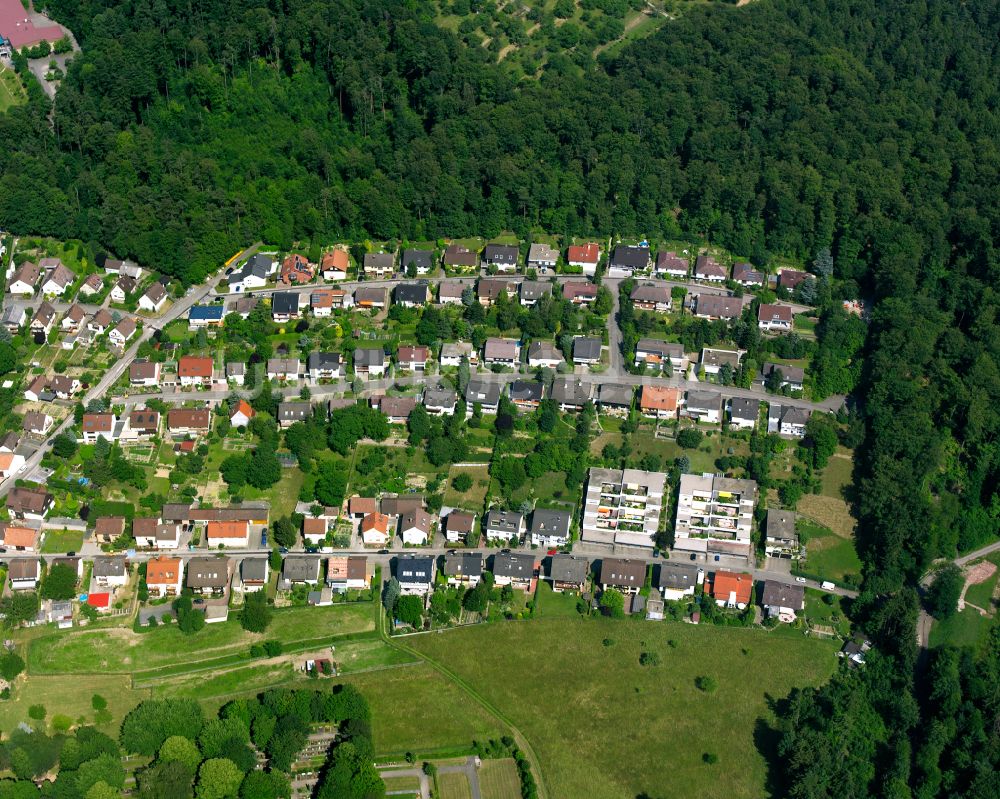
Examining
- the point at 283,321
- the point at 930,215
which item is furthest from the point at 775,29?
the point at 283,321

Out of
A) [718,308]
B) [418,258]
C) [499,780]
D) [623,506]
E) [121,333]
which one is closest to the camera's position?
[499,780]

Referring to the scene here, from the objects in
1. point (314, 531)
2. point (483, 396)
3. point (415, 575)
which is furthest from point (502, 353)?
point (415, 575)

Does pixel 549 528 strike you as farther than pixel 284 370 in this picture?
No

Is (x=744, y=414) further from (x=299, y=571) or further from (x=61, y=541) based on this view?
(x=61, y=541)

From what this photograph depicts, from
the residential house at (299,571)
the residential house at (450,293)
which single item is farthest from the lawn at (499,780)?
the residential house at (450,293)

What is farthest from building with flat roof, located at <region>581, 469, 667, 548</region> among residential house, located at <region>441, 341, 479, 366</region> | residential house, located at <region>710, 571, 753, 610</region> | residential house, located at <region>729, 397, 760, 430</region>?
residential house, located at <region>441, 341, 479, 366</region>

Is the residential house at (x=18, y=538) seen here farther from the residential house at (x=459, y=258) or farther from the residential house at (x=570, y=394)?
the residential house at (x=459, y=258)

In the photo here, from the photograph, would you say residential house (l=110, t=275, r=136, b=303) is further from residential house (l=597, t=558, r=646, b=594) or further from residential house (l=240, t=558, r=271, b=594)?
residential house (l=597, t=558, r=646, b=594)
